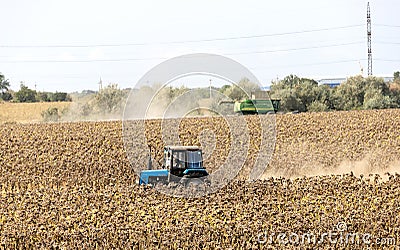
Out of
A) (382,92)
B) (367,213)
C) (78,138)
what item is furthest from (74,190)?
(382,92)

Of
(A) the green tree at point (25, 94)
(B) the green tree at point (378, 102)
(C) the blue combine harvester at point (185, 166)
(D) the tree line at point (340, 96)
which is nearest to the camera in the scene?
(C) the blue combine harvester at point (185, 166)

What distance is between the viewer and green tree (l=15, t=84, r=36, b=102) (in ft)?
264

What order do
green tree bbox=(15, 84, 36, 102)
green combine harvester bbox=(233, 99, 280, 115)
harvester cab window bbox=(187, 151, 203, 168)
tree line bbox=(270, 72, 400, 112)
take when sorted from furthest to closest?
green tree bbox=(15, 84, 36, 102), tree line bbox=(270, 72, 400, 112), green combine harvester bbox=(233, 99, 280, 115), harvester cab window bbox=(187, 151, 203, 168)

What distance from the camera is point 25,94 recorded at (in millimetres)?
80812

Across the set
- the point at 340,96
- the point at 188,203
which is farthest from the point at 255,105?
the point at 188,203

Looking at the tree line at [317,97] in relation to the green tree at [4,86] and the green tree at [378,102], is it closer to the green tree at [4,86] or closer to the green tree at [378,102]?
the green tree at [378,102]

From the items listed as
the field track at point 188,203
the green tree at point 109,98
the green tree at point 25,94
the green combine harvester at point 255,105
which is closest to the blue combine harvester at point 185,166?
the field track at point 188,203

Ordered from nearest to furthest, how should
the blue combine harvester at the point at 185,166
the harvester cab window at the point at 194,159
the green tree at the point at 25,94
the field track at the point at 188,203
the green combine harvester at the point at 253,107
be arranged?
the field track at the point at 188,203 → the blue combine harvester at the point at 185,166 → the harvester cab window at the point at 194,159 → the green combine harvester at the point at 253,107 → the green tree at the point at 25,94

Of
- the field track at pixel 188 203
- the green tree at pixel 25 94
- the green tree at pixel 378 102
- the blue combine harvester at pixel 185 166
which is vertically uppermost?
the green tree at pixel 25 94

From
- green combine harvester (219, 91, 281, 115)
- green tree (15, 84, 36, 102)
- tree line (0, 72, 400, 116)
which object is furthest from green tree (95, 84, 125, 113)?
green tree (15, 84, 36, 102)

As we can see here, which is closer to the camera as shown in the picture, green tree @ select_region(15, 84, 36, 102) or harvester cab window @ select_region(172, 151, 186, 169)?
harvester cab window @ select_region(172, 151, 186, 169)

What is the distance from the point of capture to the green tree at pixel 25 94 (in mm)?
80500

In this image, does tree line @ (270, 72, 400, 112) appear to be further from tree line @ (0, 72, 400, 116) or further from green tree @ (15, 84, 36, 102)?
green tree @ (15, 84, 36, 102)

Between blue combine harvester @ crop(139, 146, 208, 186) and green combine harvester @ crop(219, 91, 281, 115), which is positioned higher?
green combine harvester @ crop(219, 91, 281, 115)
